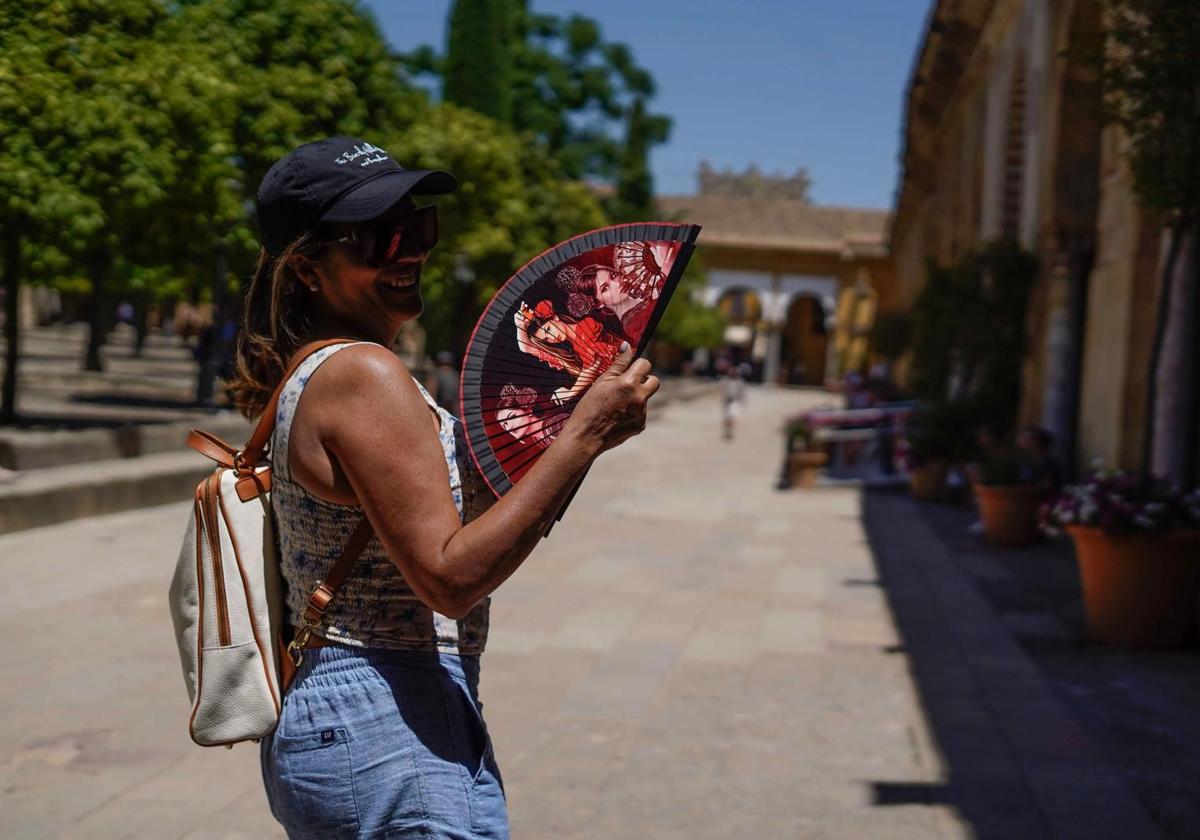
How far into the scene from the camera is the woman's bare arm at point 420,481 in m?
1.76

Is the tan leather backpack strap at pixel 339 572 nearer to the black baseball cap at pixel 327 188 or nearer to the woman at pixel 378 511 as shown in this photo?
the woman at pixel 378 511

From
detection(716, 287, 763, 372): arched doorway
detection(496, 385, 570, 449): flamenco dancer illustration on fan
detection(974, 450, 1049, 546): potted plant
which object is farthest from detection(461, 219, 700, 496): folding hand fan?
detection(716, 287, 763, 372): arched doorway

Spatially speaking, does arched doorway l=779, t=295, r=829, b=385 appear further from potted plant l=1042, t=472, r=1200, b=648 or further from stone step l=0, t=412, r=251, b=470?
potted plant l=1042, t=472, r=1200, b=648

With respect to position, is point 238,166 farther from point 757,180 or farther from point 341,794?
point 757,180

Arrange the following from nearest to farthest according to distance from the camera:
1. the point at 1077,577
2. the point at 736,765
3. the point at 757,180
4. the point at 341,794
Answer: the point at 341,794 < the point at 736,765 < the point at 1077,577 < the point at 757,180

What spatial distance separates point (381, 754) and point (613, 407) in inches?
22.0

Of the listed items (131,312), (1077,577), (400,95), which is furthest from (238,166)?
(131,312)

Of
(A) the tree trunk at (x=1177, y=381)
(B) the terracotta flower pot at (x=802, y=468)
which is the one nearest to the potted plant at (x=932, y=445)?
(B) the terracotta flower pot at (x=802, y=468)

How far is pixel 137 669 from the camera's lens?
6.05 m

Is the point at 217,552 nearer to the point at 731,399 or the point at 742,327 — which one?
the point at 731,399

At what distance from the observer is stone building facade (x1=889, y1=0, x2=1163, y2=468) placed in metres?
11.3

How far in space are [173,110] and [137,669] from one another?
6078mm

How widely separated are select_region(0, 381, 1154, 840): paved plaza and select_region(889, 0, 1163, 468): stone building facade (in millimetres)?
2794

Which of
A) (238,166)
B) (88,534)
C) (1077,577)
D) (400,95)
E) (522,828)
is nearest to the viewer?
(522,828)
